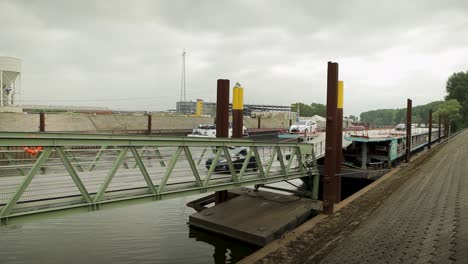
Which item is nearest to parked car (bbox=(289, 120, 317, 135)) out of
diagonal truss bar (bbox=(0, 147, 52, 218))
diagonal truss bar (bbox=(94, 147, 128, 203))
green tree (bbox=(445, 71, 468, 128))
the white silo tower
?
diagonal truss bar (bbox=(94, 147, 128, 203))

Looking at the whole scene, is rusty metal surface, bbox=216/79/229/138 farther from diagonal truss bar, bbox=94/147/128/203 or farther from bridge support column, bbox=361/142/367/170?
bridge support column, bbox=361/142/367/170

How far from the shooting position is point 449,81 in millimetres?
89938

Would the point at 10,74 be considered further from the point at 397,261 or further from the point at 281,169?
the point at 397,261

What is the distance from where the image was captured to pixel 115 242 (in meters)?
9.26

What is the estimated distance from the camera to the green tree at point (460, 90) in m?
77.5

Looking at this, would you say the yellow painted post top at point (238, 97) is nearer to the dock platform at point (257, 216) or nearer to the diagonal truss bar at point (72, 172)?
the dock platform at point (257, 216)

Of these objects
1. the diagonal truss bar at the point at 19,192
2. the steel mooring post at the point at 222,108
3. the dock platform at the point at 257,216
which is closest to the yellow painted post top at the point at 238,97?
the steel mooring post at the point at 222,108

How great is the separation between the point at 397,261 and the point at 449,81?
104 m

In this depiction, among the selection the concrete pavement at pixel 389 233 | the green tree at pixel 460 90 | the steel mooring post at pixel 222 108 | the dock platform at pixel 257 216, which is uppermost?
the green tree at pixel 460 90

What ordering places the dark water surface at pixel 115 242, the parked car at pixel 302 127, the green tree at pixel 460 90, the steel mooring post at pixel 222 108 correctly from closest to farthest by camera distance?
the dark water surface at pixel 115 242, the steel mooring post at pixel 222 108, the parked car at pixel 302 127, the green tree at pixel 460 90

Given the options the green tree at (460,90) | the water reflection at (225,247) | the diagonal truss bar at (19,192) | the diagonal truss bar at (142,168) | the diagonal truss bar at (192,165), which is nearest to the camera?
the diagonal truss bar at (19,192)

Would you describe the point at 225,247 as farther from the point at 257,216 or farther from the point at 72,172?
the point at 72,172

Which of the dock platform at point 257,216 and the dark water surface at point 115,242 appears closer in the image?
the dark water surface at point 115,242

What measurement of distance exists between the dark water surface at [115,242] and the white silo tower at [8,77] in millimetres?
45666
